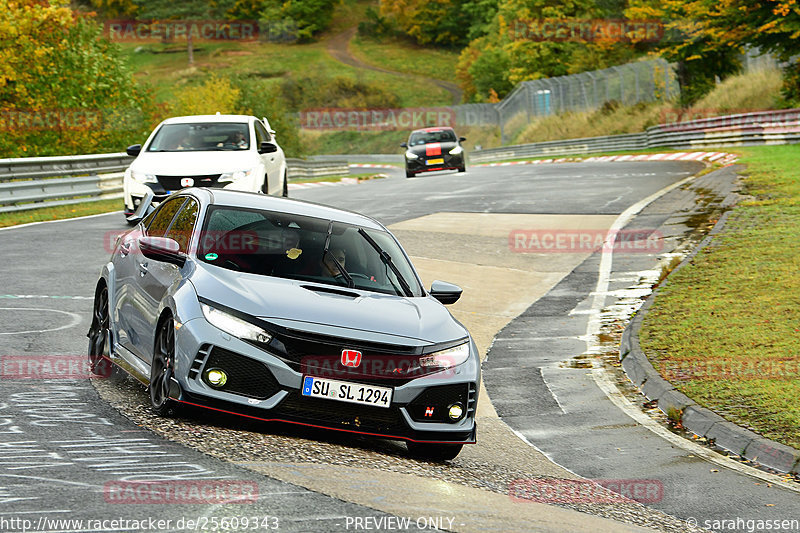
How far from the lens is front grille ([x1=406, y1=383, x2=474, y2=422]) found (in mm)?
7234

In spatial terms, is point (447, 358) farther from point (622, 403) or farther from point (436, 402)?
point (622, 403)

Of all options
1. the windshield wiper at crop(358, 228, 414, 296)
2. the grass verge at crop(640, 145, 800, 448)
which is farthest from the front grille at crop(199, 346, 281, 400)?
the grass verge at crop(640, 145, 800, 448)

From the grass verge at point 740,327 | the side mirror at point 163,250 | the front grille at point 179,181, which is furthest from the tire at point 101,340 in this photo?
the front grille at point 179,181

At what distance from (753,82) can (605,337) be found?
38.8 meters

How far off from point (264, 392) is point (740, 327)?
751cm

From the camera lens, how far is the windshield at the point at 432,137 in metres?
41.1

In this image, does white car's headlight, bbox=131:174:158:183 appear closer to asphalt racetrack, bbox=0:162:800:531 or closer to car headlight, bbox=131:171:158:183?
car headlight, bbox=131:171:158:183

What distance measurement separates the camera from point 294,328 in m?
6.93

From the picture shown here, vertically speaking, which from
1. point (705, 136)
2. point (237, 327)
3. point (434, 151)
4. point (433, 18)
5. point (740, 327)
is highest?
point (433, 18)

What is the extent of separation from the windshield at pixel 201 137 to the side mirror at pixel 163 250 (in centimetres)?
1154

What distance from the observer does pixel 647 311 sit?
573 inches

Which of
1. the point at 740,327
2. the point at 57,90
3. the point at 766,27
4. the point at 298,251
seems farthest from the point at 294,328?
the point at 766,27

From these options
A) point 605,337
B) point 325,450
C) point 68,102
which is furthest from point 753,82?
point 325,450

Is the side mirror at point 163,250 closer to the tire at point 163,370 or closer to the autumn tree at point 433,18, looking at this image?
the tire at point 163,370
